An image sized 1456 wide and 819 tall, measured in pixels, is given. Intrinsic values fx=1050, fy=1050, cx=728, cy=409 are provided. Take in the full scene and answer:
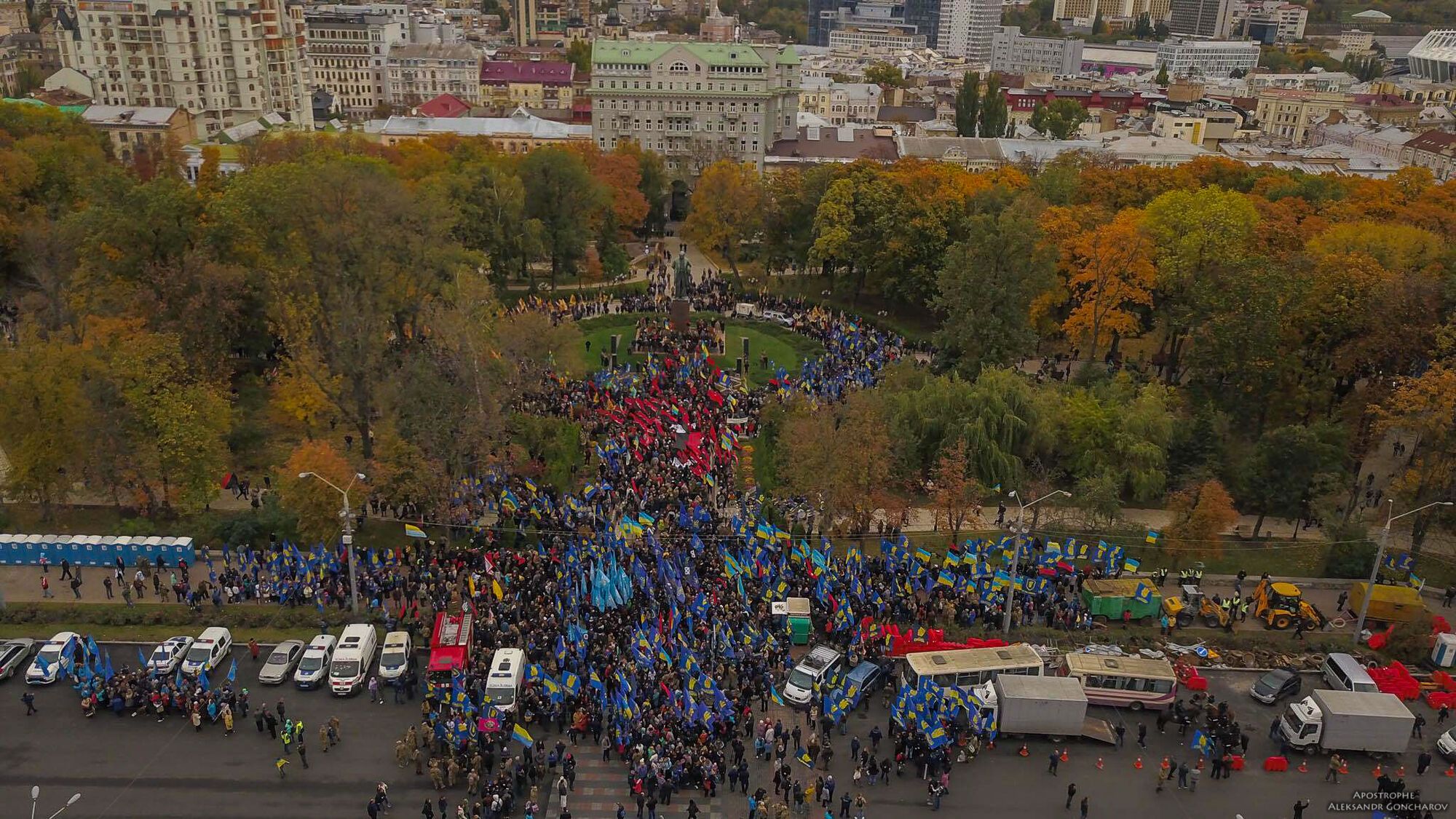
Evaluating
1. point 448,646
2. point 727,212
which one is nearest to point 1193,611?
point 448,646

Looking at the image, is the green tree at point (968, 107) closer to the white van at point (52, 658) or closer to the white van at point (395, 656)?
the white van at point (395, 656)

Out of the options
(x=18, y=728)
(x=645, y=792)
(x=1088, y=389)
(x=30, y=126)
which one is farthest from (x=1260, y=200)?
(x=30, y=126)

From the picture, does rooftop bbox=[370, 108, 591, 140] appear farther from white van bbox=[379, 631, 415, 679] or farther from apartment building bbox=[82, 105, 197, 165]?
white van bbox=[379, 631, 415, 679]

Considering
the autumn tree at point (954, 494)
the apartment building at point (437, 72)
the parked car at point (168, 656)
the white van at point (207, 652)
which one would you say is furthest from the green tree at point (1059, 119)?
the parked car at point (168, 656)

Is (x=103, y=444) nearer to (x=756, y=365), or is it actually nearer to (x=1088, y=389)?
(x=756, y=365)

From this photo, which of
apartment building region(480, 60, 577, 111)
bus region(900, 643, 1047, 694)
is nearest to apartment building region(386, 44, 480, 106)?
apartment building region(480, 60, 577, 111)
